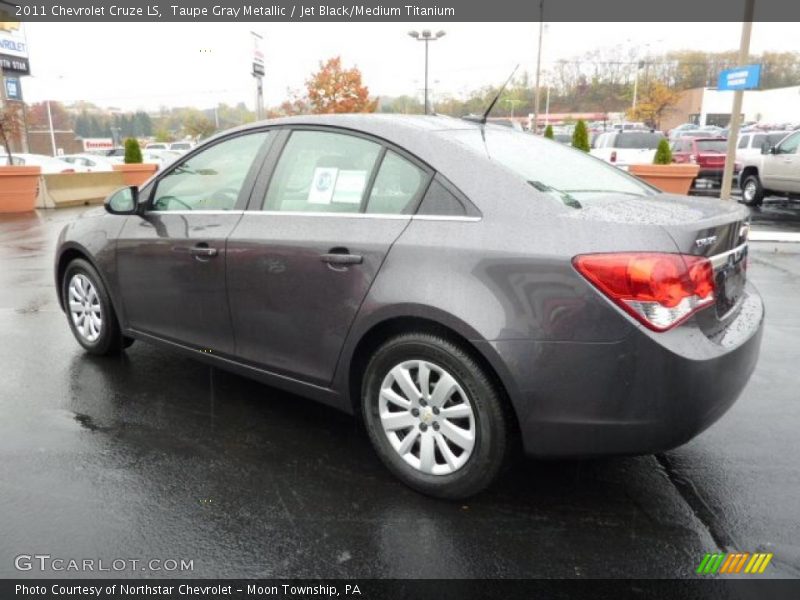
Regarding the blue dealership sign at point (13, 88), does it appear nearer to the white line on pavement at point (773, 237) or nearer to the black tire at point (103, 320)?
the black tire at point (103, 320)

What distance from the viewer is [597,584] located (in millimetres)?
2398

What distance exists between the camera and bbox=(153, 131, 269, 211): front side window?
370cm

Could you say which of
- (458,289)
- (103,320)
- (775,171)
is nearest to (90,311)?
(103,320)

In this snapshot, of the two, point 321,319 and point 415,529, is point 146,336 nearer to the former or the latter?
point 321,319

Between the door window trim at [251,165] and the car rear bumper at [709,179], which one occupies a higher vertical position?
the door window trim at [251,165]

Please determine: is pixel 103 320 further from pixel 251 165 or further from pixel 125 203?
pixel 251 165

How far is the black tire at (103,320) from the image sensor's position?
456 centimetres

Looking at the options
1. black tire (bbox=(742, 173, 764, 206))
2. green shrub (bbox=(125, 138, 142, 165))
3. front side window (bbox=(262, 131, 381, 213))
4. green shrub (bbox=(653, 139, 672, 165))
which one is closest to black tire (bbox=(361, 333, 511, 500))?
front side window (bbox=(262, 131, 381, 213))

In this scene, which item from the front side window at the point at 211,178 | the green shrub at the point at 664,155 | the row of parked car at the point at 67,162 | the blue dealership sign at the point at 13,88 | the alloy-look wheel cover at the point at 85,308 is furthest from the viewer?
the blue dealership sign at the point at 13,88

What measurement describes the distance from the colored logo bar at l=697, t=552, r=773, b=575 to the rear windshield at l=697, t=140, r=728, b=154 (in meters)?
20.1

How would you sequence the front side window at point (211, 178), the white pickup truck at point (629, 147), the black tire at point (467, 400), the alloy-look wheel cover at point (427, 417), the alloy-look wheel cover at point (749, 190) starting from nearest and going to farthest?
1. the black tire at point (467, 400)
2. the alloy-look wheel cover at point (427, 417)
3. the front side window at point (211, 178)
4. the alloy-look wheel cover at point (749, 190)
5. the white pickup truck at point (629, 147)

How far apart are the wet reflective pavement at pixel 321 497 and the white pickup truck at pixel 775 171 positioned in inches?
489

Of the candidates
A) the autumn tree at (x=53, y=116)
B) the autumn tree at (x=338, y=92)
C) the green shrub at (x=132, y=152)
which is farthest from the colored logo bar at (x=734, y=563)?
the autumn tree at (x=53, y=116)

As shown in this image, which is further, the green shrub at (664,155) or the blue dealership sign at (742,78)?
the green shrub at (664,155)
